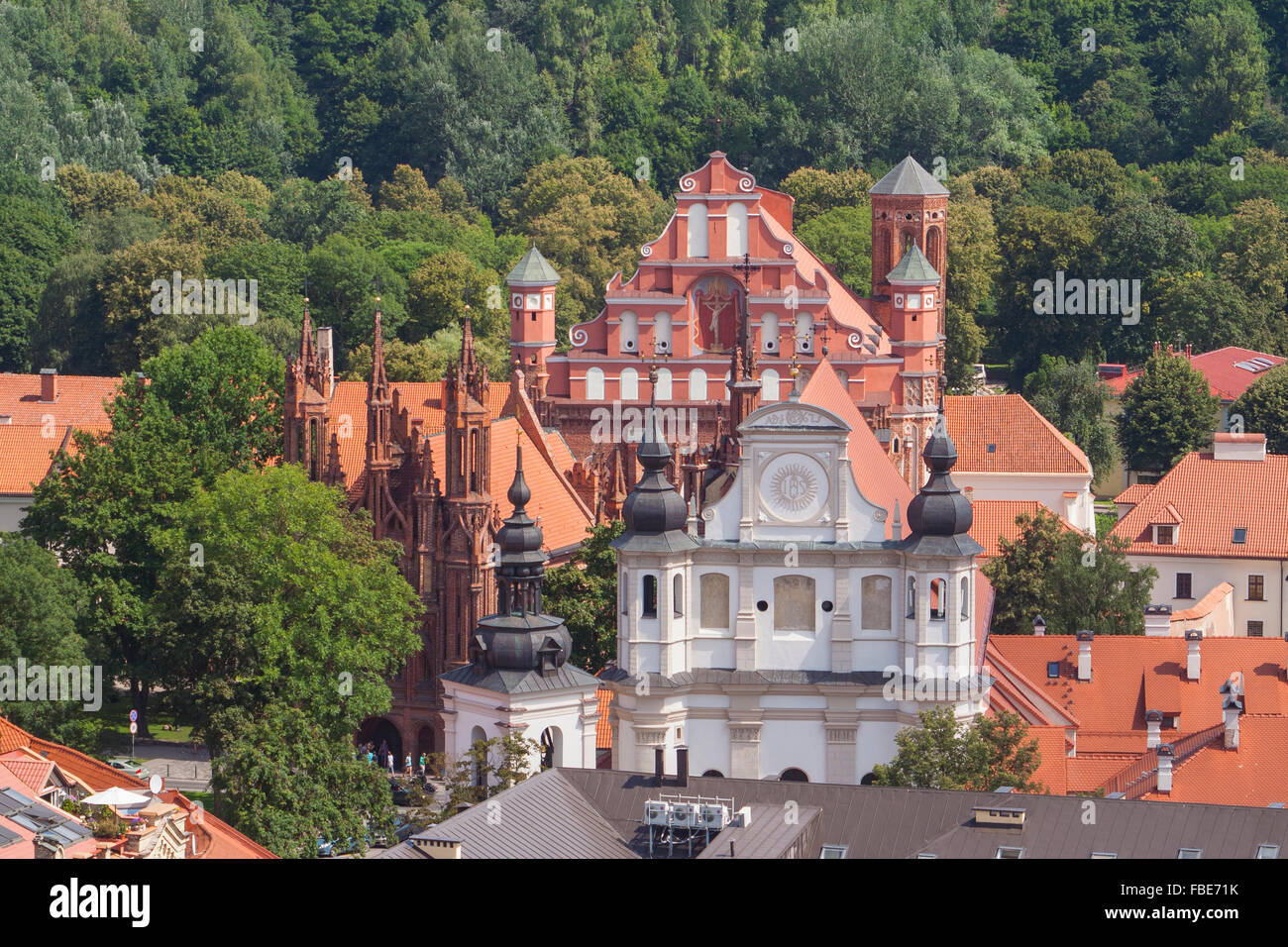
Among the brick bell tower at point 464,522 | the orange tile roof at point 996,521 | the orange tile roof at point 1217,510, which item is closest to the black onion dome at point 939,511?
the brick bell tower at point 464,522

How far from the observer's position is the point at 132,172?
566 ft

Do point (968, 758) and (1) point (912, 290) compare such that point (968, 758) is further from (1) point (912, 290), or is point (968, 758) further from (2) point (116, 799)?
(1) point (912, 290)

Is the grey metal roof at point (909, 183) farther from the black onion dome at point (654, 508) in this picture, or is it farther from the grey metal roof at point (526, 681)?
the grey metal roof at point (526, 681)

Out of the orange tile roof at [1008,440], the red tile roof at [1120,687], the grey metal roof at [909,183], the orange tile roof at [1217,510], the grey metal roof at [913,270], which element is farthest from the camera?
the grey metal roof at [909,183]

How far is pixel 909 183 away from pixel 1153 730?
41.6 metres

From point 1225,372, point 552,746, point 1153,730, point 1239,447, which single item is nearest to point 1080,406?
point 1225,372

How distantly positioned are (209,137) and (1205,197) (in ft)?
158

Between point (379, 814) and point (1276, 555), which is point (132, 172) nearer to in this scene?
point (1276, 555)

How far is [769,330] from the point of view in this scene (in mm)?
110562

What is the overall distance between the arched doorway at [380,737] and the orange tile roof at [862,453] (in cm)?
1254

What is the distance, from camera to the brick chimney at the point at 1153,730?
84375mm

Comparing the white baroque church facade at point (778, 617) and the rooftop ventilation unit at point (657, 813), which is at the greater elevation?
the white baroque church facade at point (778, 617)

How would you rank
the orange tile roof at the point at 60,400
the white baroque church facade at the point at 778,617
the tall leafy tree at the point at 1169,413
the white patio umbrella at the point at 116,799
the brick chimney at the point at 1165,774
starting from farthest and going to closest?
the tall leafy tree at the point at 1169,413
the orange tile roof at the point at 60,400
the white baroque church facade at the point at 778,617
the brick chimney at the point at 1165,774
the white patio umbrella at the point at 116,799
